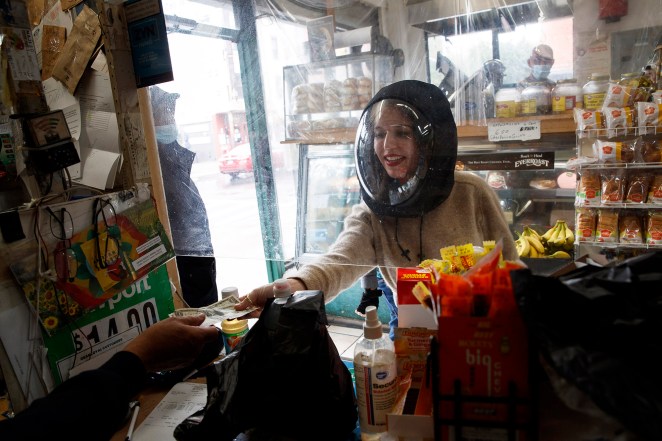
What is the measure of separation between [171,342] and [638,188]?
218 centimetres

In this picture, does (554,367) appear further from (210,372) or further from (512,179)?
(512,179)

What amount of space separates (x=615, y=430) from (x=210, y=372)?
0.73m

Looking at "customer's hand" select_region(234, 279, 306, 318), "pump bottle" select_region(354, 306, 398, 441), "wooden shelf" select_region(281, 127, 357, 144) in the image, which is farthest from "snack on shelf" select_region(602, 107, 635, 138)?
"pump bottle" select_region(354, 306, 398, 441)

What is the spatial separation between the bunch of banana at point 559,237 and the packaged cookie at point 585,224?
0.14 feet

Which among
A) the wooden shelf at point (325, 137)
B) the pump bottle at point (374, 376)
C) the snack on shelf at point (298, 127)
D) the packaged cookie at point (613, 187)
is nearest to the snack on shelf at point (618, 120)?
the packaged cookie at point (613, 187)

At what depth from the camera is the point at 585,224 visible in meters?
2.30

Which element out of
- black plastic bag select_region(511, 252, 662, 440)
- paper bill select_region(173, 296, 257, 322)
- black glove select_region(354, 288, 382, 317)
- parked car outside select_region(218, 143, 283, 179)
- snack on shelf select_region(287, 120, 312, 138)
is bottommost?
black glove select_region(354, 288, 382, 317)

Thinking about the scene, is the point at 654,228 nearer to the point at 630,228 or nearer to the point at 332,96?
the point at 630,228

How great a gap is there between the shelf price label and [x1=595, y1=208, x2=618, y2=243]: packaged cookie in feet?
2.92

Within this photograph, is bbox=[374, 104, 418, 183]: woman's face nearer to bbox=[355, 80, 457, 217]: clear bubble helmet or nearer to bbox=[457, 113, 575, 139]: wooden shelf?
bbox=[355, 80, 457, 217]: clear bubble helmet

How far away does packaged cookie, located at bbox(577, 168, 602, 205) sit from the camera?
7.22ft

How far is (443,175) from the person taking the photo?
4.39 feet

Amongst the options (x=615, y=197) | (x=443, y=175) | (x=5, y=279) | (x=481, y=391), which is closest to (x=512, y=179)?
(x=615, y=197)

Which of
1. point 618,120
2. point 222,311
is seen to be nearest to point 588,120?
point 618,120
